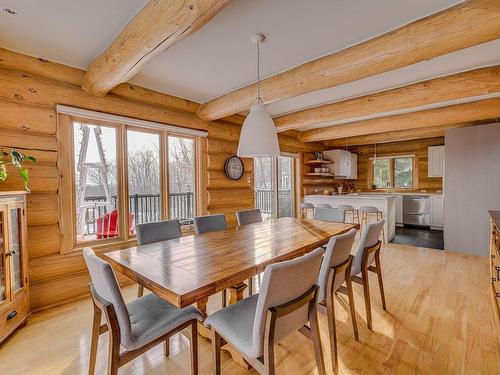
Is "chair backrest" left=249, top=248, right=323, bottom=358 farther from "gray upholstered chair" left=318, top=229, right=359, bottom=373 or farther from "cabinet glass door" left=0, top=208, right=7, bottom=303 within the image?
"cabinet glass door" left=0, top=208, right=7, bottom=303

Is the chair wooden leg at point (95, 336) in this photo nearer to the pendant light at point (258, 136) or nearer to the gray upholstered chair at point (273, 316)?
the gray upholstered chair at point (273, 316)

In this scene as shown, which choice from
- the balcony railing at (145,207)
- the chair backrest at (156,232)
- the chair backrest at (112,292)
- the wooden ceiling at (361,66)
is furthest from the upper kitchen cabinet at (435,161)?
the chair backrest at (112,292)

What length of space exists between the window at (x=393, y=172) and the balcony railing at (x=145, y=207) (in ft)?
20.5

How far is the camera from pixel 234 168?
458cm

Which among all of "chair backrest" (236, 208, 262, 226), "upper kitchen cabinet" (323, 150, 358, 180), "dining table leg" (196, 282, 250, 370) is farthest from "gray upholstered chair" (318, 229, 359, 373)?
"upper kitchen cabinet" (323, 150, 358, 180)

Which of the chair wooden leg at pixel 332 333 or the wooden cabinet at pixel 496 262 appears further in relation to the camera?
the wooden cabinet at pixel 496 262

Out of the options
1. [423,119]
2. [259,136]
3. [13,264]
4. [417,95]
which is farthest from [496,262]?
[13,264]

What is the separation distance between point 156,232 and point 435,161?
23.1 feet

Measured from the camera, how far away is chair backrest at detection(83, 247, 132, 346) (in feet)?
4.16

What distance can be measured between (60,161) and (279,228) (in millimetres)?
2566

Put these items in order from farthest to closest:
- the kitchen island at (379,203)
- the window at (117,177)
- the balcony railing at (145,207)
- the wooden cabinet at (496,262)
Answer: the kitchen island at (379,203) < the balcony railing at (145,207) < the window at (117,177) < the wooden cabinet at (496,262)

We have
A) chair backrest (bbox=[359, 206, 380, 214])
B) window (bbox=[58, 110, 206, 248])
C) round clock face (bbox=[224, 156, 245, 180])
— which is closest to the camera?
window (bbox=[58, 110, 206, 248])

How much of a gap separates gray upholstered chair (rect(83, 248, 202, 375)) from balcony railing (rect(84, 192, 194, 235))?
1.91m

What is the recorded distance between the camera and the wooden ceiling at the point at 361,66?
171 cm
